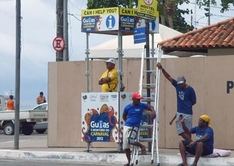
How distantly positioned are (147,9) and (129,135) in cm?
292

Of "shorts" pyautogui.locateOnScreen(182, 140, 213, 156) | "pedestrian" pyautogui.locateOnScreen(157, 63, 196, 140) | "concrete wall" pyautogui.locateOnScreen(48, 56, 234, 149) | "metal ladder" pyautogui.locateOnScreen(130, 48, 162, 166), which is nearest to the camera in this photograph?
"shorts" pyautogui.locateOnScreen(182, 140, 213, 156)

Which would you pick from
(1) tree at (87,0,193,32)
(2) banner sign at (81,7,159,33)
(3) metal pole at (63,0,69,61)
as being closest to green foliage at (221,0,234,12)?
(1) tree at (87,0,193,32)

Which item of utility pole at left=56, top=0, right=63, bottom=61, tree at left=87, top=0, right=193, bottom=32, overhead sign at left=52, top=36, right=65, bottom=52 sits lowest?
overhead sign at left=52, top=36, right=65, bottom=52

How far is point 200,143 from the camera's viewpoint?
1440 centimetres

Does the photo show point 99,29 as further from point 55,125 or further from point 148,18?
point 55,125

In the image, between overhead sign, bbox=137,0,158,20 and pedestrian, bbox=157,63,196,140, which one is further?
pedestrian, bbox=157,63,196,140

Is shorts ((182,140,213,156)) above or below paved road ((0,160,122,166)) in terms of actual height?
above

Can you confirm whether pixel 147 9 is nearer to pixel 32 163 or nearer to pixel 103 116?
pixel 103 116

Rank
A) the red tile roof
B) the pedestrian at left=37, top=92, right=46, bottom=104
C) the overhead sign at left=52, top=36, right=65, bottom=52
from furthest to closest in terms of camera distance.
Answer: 1. the pedestrian at left=37, top=92, right=46, bottom=104
2. the overhead sign at left=52, top=36, right=65, bottom=52
3. the red tile roof

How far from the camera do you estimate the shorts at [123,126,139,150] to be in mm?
14750

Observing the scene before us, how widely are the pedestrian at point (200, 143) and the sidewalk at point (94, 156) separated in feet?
0.99

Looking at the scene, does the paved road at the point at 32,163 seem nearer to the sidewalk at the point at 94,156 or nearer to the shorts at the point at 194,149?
the sidewalk at the point at 94,156

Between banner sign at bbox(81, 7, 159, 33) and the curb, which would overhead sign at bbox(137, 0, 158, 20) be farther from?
the curb

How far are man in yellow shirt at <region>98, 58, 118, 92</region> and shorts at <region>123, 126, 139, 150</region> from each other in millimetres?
1764
